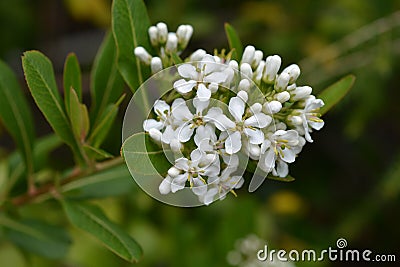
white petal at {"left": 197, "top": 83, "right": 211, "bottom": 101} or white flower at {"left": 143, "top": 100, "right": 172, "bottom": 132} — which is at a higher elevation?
white petal at {"left": 197, "top": 83, "right": 211, "bottom": 101}

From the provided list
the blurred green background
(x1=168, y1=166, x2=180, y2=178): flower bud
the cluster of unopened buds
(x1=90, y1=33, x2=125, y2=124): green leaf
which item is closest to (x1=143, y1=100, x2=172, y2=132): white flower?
the cluster of unopened buds

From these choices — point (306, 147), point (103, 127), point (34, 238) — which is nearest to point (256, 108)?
point (103, 127)

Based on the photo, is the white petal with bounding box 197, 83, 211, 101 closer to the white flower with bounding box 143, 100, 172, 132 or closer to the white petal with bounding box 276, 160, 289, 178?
the white flower with bounding box 143, 100, 172, 132

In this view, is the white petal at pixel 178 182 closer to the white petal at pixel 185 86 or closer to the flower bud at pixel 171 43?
the white petal at pixel 185 86

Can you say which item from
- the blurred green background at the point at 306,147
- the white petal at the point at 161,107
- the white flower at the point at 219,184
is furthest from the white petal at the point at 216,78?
the blurred green background at the point at 306,147

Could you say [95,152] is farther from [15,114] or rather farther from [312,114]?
[312,114]

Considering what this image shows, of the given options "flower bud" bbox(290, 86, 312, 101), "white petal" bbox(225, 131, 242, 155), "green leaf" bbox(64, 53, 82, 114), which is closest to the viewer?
"white petal" bbox(225, 131, 242, 155)
